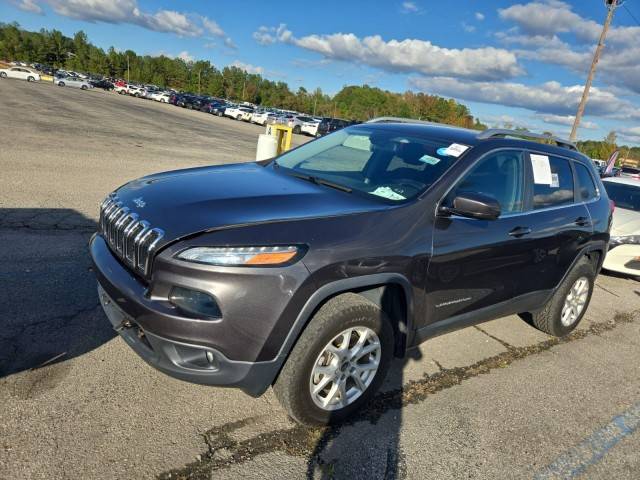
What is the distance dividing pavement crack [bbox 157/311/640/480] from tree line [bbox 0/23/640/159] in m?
102

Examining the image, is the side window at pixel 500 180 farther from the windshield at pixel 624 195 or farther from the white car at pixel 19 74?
the white car at pixel 19 74

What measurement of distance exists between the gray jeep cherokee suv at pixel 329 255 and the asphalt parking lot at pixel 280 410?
12.5 inches

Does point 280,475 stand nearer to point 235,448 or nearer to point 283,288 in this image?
point 235,448

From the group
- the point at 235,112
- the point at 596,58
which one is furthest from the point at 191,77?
the point at 596,58

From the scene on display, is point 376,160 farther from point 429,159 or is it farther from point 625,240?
point 625,240

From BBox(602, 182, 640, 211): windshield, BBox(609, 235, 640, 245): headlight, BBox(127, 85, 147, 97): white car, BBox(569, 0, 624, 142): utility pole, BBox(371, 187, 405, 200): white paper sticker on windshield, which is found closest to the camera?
BBox(371, 187, 405, 200): white paper sticker on windshield

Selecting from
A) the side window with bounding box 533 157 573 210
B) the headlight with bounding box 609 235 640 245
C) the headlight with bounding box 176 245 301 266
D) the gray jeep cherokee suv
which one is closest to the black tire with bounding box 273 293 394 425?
the gray jeep cherokee suv

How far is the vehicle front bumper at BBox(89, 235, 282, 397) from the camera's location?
7.75ft

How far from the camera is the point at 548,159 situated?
404 centimetres

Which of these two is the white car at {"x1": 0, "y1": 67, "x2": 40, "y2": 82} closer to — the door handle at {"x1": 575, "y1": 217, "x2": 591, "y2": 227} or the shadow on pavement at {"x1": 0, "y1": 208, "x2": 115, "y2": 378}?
the shadow on pavement at {"x1": 0, "y1": 208, "x2": 115, "y2": 378}

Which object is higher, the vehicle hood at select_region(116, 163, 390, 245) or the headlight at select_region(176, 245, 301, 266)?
the vehicle hood at select_region(116, 163, 390, 245)

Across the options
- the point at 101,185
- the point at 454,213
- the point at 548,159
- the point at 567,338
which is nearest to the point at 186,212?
the point at 454,213

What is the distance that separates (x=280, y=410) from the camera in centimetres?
298

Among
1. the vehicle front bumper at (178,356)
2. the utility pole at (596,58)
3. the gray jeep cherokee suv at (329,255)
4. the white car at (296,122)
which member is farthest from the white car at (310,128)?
the vehicle front bumper at (178,356)
